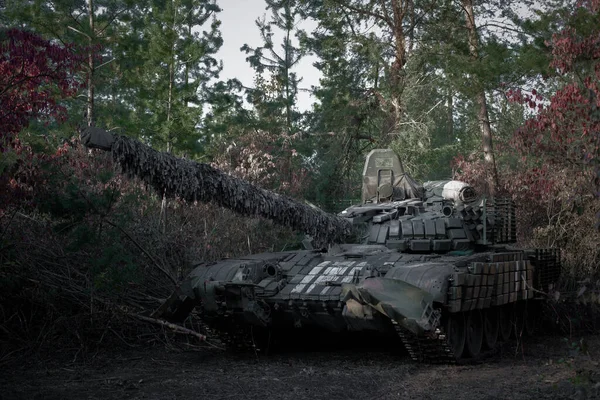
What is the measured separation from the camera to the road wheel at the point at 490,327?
37.7ft

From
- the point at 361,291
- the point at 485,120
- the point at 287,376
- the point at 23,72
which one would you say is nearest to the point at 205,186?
the point at 361,291

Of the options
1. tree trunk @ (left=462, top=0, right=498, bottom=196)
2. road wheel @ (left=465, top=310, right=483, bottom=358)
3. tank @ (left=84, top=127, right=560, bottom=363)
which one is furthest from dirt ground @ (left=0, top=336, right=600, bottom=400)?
tree trunk @ (left=462, top=0, right=498, bottom=196)

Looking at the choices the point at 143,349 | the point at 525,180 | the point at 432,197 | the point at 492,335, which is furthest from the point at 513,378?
the point at 525,180

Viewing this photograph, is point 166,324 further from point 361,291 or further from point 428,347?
point 428,347

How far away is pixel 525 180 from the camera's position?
17.5 metres

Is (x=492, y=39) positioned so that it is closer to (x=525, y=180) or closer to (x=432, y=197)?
(x=525, y=180)

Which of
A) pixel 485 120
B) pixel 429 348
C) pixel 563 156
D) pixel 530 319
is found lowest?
pixel 530 319

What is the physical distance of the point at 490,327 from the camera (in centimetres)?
1173

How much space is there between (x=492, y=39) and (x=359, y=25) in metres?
5.96

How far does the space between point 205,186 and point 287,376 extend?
248cm

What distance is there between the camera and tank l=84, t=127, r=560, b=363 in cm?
901

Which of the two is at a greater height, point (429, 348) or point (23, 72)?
point (23, 72)

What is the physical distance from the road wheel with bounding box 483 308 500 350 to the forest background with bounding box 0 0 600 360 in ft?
10.6

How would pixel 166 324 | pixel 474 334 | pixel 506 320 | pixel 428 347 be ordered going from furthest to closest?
pixel 506 320, pixel 474 334, pixel 166 324, pixel 428 347
